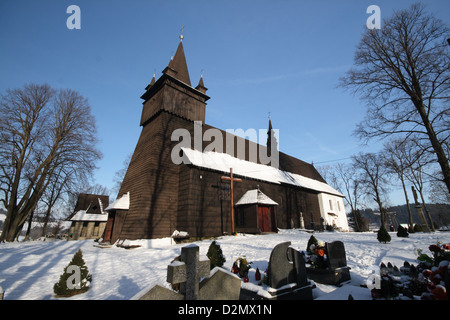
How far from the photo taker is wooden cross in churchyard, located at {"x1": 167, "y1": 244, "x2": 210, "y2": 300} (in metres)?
3.19

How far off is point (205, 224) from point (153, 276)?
9037 millimetres

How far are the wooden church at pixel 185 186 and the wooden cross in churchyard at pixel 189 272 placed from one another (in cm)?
1192

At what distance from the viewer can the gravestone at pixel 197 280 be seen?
10.5ft

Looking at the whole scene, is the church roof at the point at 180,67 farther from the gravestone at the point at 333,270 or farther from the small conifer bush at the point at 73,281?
the gravestone at the point at 333,270

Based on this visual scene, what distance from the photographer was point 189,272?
10.9ft

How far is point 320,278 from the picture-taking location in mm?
6035

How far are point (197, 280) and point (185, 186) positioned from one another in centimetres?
1281

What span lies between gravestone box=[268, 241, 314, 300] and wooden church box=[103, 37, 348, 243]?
10782 millimetres

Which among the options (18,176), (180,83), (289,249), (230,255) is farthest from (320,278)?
(18,176)

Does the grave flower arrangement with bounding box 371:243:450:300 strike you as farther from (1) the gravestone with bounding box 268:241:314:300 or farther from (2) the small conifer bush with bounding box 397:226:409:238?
(2) the small conifer bush with bounding box 397:226:409:238

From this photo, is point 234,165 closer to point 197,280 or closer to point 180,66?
point 180,66

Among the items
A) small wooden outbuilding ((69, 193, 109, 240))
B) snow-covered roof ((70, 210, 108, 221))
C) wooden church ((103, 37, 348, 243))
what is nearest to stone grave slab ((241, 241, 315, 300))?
wooden church ((103, 37, 348, 243))

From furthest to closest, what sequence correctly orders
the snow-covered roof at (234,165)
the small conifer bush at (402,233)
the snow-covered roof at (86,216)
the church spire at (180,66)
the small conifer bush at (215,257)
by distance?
the snow-covered roof at (86,216) → the church spire at (180,66) → the snow-covered roof at (234,165) → the small conifer bush at (402,233) → the small conifer bush at (215,257)

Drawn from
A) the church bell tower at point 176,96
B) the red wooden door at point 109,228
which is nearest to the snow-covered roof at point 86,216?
the red wooden door at point 109,228
